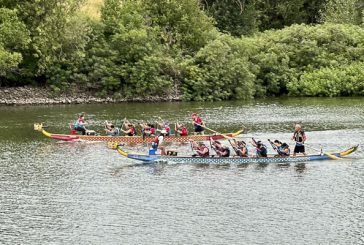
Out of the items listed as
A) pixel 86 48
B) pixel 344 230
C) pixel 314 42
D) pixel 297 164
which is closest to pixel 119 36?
pixel 86 48

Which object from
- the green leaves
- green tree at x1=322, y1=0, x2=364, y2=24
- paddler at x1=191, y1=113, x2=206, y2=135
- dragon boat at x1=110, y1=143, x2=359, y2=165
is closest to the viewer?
dragon boat at x1=110, y1=143, x2=359, y2=165

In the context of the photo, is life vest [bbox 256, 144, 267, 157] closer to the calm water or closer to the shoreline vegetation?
the calm water

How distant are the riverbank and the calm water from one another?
2406 cm

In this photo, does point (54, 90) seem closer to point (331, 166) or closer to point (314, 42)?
point (314, 42)

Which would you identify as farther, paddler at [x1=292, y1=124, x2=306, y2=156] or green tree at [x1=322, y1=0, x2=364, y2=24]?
green tree at [x1=322, y1=0, x2=364, y2=24]

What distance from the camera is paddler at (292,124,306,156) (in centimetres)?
4866

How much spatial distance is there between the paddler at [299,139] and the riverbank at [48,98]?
4023 cm

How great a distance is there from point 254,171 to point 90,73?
4531 centimetres

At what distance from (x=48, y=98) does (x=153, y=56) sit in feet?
45.3

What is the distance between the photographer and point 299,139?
49.1 m

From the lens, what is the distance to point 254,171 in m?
46.1

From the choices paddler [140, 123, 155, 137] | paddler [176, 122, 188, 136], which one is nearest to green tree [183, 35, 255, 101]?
paddler [176, 122, 188, 136]

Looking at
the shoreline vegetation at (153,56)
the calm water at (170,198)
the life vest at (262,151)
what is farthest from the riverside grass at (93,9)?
the life vest at (262,151)

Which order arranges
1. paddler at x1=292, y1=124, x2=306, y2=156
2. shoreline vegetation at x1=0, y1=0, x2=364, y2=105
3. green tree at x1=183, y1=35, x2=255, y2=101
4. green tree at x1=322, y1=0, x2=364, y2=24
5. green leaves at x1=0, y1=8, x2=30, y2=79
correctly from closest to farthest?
paddler at x1=292, y1=124, x2=306, y2=156
green leaves at x1=0, y1=8, x2=30, y2=79
shoreline vegetation at x1=0, y1=0, x2=364, y2=105
green tree at x1=183, y1=35, x2=255, y2=101
green tree at x1=322, y1=0, x2=364, y2=24
